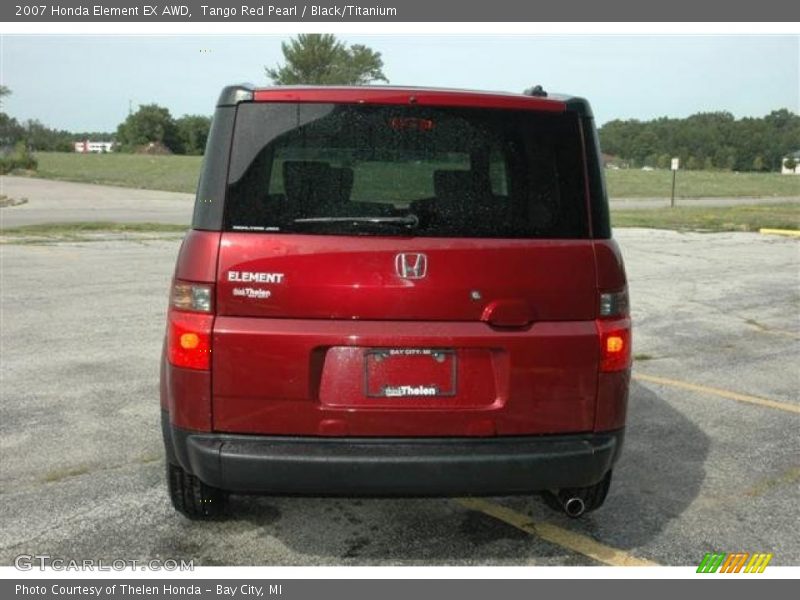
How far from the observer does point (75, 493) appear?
3834 millimetres

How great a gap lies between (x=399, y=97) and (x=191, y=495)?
1.90m

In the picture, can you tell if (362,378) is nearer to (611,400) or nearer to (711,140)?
(611,400)

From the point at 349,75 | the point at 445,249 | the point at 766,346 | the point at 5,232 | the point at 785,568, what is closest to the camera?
the point at 445,249

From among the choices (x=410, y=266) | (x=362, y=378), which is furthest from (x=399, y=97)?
(x=362, y=378)

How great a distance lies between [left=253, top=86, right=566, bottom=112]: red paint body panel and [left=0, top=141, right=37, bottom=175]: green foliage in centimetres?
5286

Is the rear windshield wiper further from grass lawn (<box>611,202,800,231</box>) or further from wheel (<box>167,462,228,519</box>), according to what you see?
grass lawn (<box>611,202,800,231</box>)

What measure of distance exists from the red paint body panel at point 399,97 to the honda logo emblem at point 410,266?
1.90 feet

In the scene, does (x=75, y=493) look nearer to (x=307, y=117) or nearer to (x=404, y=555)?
(x=404, y=555)

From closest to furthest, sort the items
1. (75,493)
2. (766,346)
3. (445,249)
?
1. (445,249)
2. (75,493)
3. (766,346)

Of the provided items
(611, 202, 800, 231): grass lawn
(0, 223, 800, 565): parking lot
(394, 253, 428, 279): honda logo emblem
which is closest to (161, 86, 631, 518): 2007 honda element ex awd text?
(394, 253, 428, 279): honda logo emblem

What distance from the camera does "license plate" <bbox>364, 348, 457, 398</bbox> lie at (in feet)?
9.58

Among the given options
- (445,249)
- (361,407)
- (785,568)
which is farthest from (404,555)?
(785,568)

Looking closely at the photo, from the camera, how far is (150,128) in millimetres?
111250

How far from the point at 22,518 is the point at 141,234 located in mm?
14399
